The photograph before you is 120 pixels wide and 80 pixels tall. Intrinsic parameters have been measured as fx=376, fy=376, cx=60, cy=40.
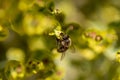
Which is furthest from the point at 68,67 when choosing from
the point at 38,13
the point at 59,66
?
the point at 38,13

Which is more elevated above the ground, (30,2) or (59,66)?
(30,2)

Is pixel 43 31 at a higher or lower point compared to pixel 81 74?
higher

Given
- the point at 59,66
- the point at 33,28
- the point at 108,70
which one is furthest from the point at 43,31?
the point at 108,70

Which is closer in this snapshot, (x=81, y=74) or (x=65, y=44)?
(x=65, y=44)

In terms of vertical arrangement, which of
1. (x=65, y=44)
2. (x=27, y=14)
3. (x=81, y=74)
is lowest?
(x=81, y=74)

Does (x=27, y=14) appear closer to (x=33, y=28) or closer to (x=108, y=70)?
(x=33, y=28)

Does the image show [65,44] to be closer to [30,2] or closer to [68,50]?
Result: [68,50]
